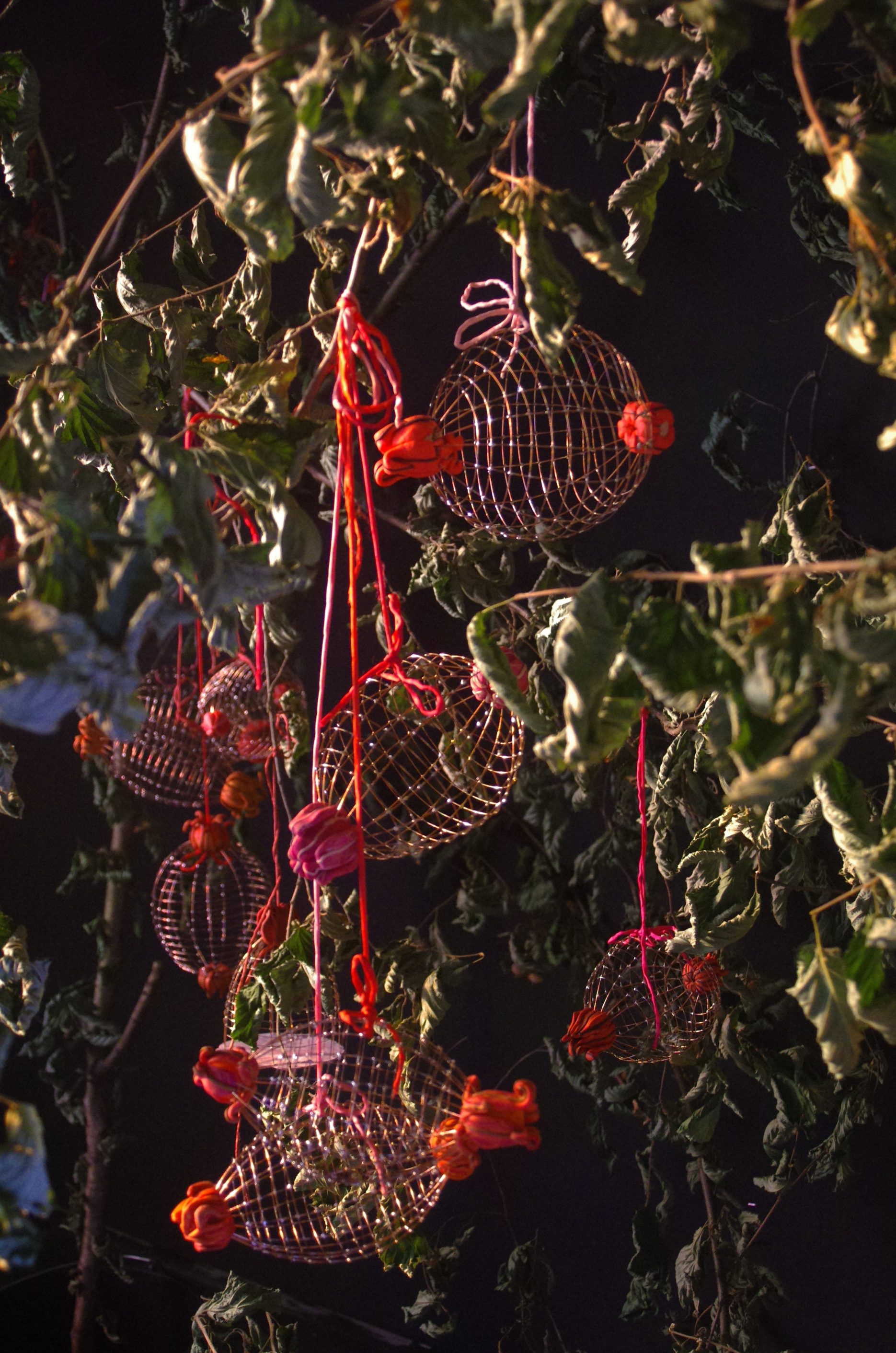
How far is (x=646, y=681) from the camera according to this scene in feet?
2.06

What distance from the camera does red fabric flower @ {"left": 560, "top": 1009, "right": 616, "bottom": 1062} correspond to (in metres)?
1.23

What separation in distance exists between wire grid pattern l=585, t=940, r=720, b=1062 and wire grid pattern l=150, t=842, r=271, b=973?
65 centimetres

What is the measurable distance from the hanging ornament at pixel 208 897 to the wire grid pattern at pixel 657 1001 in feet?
2.09

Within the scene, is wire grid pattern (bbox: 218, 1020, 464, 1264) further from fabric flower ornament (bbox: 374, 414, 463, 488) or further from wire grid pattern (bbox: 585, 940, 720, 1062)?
fabric flower ornament (bbox: 374, 414, 463, 488)

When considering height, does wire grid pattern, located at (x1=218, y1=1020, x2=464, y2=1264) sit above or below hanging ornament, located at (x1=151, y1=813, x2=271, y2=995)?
above

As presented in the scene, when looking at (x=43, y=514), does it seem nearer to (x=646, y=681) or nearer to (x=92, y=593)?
(x=92, y=593)

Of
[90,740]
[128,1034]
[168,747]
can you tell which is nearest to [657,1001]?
[168,747]

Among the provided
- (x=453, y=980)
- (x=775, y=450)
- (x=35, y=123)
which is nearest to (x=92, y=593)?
(x=453, y=980)

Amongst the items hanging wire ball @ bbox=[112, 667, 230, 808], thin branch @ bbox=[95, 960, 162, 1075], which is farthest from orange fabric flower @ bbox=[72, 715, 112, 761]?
thin branch @ bbox=[95, 960, 162, 1075]

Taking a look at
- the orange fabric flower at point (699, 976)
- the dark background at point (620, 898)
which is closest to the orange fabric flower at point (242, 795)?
the dark background at point (620, 898)

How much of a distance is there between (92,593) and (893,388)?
4.48 feet

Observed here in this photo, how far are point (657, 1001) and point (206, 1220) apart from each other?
1.97 ft

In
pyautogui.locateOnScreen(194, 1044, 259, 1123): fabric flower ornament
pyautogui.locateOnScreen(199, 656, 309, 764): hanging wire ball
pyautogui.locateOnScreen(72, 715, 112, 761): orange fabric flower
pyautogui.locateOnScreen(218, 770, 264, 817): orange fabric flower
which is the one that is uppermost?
pyautogui.locateOnScreen(194, 1044, 259, 1123): fabric flower ornament

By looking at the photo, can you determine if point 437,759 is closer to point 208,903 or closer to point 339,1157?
point 339,1157
